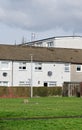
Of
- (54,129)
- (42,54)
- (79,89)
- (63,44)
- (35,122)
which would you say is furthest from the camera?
(63,44)

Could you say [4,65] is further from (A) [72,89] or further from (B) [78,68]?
(B) [78,68]

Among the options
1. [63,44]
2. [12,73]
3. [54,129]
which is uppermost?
[63,44]

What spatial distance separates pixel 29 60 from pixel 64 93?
8.91 meters

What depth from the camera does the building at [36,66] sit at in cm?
7088

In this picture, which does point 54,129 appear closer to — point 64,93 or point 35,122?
point 35,122

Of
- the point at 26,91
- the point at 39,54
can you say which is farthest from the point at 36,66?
the point at 26,91

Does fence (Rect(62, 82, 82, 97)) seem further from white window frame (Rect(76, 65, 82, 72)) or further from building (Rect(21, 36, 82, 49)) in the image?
building (Rect(21, 36, 82, 49))

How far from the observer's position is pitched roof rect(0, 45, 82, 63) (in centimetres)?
7244

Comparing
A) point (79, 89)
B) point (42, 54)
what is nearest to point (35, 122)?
point (79, 89)

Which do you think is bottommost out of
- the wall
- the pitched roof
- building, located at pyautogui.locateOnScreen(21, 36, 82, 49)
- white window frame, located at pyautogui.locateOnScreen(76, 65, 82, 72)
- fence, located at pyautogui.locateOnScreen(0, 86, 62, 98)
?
fence, located at pyautogui.locateOnScreen(0, 86, 62, 98)

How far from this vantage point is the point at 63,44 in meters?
98.6

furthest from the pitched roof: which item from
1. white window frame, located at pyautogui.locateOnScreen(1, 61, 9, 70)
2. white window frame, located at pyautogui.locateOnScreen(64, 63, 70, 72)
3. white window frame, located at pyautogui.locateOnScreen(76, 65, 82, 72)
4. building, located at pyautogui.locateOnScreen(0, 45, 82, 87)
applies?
white window frame, located at pyautogui.locateOnScreen(76, 65, 82, 72)

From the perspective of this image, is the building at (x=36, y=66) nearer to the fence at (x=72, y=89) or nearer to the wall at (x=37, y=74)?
the wall at (x=37, y=74)

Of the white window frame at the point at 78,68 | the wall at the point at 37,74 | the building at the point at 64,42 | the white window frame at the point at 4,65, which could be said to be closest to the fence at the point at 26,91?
the wall at the point at 37,74
